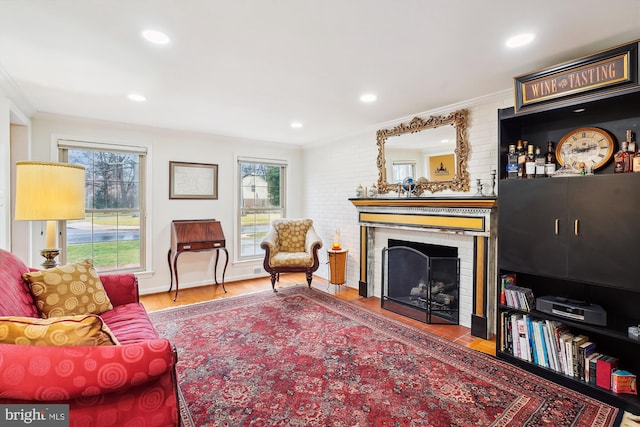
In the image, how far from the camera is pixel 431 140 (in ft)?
12.0

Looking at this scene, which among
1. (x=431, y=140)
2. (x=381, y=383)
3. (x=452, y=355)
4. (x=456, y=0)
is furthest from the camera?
(x=431, y=140)

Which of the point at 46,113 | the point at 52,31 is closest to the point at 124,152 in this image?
the point at 46,113

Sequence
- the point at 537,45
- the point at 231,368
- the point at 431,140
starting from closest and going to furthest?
the point at 537,45
the point at 231,368
the point at 431,140

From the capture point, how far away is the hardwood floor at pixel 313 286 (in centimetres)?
300

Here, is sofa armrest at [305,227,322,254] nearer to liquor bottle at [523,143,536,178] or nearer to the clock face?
liquor bottle at [523,143,536,178]

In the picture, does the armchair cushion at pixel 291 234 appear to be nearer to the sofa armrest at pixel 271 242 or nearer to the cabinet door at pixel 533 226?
the sofa armrest at pixel 271 242

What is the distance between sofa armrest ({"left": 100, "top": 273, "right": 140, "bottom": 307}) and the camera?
8.30ft

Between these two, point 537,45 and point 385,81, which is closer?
point 537,45

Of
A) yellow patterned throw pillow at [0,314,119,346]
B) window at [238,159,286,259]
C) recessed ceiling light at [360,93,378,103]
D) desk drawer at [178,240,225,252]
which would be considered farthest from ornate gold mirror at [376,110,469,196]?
yellow patterned throw pillow at [0,314,119,346]

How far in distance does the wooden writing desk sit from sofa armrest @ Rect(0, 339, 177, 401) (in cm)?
326

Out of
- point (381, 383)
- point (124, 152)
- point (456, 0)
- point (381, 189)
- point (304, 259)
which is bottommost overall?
point (381, 383)

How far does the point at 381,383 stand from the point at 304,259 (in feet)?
7.68

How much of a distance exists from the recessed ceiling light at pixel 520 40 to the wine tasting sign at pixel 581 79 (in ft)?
1.11

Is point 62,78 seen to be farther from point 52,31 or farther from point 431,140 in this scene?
point 431,140
